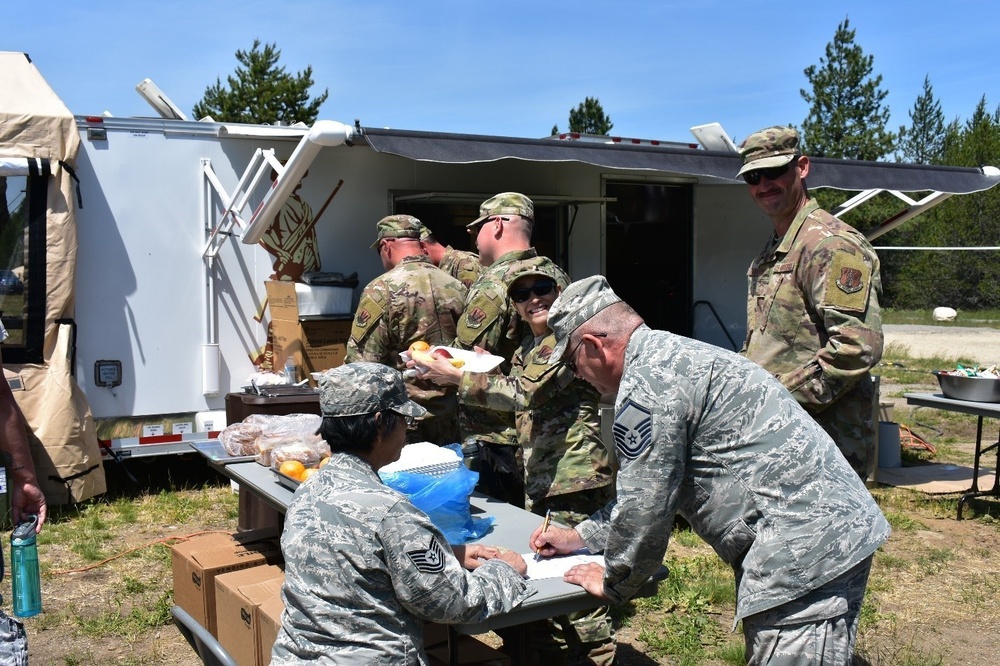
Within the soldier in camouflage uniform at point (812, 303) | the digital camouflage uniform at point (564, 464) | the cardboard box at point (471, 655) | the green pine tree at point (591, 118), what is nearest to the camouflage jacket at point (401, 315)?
the digital camouflage uniform at point (564, 464)

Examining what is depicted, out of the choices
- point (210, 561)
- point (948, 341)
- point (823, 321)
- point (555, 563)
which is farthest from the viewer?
point (948, 341)

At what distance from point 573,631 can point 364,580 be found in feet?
5.27

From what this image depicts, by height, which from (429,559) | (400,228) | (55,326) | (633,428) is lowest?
(429,559)

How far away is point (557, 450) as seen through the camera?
11.9 feet

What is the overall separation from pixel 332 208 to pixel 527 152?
66.1 inches

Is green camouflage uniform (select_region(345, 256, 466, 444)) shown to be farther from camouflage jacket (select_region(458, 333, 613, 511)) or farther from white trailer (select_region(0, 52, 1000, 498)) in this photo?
white trailer (select_region(0, 52, 1000, 498))

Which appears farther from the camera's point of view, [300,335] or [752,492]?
[300,335]

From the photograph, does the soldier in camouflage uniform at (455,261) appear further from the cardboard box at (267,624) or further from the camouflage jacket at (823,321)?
the cardboard box at (267,624)

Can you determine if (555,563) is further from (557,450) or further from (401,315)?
(401,315)

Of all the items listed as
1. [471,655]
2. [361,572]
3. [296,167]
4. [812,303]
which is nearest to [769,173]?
[812,303]

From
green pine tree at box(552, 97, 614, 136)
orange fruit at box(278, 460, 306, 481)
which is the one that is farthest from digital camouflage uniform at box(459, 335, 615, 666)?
green pine tree at box(552, 97, 614, 136)

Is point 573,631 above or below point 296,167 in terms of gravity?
below

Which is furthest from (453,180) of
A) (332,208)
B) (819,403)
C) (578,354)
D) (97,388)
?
(578,354)

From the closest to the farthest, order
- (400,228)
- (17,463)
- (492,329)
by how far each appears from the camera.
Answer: (17,463) → (492,329) → (400,228)
